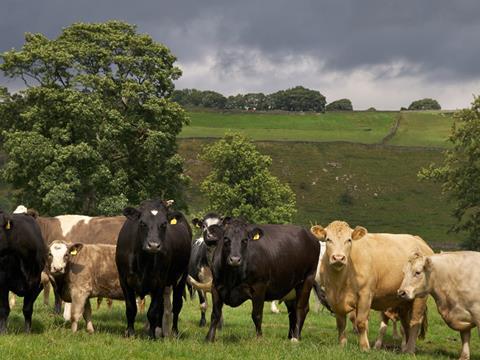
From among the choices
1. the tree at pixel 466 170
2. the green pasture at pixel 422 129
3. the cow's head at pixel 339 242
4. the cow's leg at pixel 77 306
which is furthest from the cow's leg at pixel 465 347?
the green pasture at pixel 422 129

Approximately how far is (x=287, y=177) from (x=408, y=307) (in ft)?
253

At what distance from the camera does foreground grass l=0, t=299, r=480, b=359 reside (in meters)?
9.77

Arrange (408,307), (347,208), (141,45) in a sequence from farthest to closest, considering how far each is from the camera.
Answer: (347,208), (141,45), (408,307)

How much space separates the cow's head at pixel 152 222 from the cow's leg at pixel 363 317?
3774mm

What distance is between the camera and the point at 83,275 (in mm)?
12891

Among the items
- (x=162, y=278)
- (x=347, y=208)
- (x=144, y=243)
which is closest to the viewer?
(x=144, y=243)

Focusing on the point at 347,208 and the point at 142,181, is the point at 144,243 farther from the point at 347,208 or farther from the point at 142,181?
the point at 347,208

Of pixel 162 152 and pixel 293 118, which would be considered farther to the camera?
pixel 293 118

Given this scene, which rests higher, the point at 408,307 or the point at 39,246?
the point at 39,246

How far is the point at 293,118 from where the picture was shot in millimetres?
121438

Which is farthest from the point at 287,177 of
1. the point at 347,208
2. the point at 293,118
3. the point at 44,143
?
the point at 44,143

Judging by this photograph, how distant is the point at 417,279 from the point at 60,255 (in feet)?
22.3

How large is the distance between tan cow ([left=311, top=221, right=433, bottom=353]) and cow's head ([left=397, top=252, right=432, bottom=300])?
30.8 inches

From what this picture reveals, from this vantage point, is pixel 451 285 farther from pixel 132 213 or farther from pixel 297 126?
pixel 297 126
